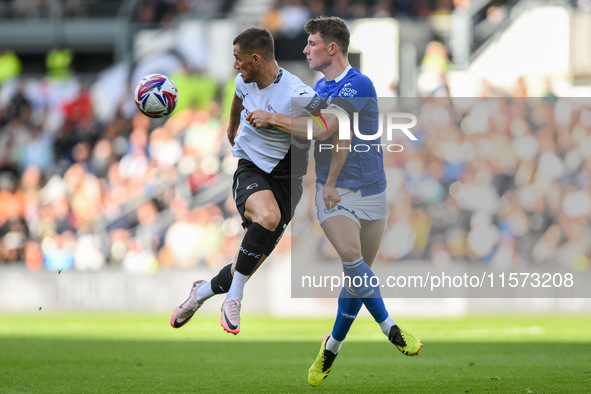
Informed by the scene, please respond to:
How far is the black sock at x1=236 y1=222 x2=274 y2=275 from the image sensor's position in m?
7.99

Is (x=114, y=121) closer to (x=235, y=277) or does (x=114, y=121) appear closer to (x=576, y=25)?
(x=576, y=25)

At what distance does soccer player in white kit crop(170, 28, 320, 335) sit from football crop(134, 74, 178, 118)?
59cm

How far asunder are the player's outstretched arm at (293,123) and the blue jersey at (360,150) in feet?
0.71

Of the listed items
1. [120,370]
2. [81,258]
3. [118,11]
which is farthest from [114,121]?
[120,370]

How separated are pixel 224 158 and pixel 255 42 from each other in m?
12.1

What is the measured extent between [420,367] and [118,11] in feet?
59.3

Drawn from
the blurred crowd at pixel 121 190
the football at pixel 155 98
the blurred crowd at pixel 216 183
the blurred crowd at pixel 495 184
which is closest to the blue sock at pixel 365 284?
the football at pixel 155 98

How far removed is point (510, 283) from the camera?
1694 cm

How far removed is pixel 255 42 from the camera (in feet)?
25.8

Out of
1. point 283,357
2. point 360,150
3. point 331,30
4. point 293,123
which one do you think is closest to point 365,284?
point 360,150

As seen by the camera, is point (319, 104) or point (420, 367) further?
point (420, 367)

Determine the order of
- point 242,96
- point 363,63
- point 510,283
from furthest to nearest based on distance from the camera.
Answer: point 363,63
point 510,283
point 242,96

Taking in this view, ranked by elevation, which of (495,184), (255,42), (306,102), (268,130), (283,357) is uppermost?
(255,42)

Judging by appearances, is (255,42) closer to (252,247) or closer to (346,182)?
(346,182)
